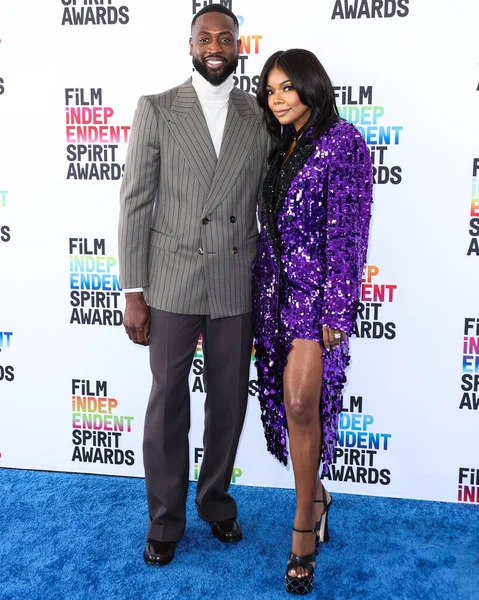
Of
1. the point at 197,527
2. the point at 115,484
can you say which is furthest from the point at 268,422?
the point at 115,484

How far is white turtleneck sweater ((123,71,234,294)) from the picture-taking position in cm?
240

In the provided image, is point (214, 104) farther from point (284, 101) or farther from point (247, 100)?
point (284, 101)

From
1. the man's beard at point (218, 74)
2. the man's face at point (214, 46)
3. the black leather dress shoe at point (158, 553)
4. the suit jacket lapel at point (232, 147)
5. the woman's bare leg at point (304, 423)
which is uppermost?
the man's face at point (214, 46)

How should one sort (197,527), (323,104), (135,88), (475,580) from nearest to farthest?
(323,104) < (475,580) < (197,527) < (135,88)

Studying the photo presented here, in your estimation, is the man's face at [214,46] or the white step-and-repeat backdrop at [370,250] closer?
the man's face at [214,46]

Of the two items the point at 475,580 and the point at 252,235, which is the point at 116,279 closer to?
the point at 252,235

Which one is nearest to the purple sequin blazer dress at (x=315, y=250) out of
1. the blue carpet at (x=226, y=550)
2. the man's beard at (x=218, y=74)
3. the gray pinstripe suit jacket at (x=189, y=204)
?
the gray pinstripe suit jacket at (x=189, y=204)

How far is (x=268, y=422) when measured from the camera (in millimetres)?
2523

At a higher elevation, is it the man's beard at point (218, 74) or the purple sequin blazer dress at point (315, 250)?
the man's beard at point (218, 74)

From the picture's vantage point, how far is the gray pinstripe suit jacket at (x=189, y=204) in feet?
7.68

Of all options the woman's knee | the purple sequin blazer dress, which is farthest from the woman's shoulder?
the woman's knee

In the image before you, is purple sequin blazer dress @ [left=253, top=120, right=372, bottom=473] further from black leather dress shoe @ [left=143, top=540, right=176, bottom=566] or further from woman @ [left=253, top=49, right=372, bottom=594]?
black leather dress shoe @ [left=143, top=540, right=176, bottom=566]

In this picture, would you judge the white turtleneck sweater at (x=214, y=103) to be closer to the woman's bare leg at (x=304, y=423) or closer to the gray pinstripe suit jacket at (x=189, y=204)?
the gray pinstripe suit jacket at (x=189, y=204)

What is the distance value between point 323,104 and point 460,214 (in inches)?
39.7
